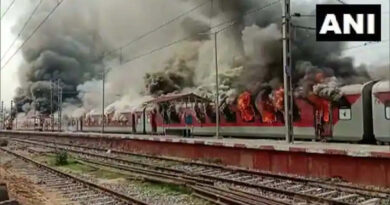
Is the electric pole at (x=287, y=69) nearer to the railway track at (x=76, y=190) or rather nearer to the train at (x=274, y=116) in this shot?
the train at (x=274, y=116)

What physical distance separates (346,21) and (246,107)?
1470 cm

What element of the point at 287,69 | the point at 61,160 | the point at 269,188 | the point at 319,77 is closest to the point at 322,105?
the point at 287,69

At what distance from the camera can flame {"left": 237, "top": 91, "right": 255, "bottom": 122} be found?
88.6ft

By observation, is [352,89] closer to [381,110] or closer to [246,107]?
[381,110]

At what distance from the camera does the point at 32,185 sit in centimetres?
1480

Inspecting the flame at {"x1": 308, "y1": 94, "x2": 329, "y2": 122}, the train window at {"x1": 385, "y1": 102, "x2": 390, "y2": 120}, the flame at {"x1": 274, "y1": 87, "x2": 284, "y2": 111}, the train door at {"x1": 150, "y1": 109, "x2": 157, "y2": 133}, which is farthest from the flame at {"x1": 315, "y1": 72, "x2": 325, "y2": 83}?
the train door at {"x1": 150, "y1": 109, "x2": 157, "y2": 133}

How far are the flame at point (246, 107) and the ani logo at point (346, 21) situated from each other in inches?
521

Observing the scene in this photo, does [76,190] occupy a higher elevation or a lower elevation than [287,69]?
lower

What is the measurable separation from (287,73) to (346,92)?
390 cm

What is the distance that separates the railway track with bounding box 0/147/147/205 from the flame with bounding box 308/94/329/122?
11327 millimetres

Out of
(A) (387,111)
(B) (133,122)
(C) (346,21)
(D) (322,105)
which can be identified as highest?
(C) (346,21)

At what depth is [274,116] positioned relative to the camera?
25.1 m

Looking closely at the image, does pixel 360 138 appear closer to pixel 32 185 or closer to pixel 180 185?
pixel 180 185

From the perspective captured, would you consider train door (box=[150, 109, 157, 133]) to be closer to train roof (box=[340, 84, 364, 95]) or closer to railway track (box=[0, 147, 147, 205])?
train roof (box=[340, 84, 364, 95])
